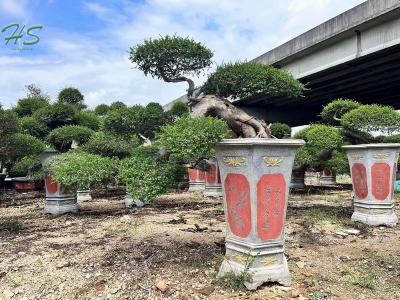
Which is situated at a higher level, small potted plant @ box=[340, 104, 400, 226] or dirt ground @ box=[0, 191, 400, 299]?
small potted plant @ box=[340, 104, 400, 226]

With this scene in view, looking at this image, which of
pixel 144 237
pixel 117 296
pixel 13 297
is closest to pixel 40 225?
pixel 144 237

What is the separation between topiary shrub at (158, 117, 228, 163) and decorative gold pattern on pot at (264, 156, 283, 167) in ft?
1.96

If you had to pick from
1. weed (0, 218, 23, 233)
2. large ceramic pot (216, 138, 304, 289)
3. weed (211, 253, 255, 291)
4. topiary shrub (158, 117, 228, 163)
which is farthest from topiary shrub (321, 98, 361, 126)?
weed (0, 218, 23, 233)

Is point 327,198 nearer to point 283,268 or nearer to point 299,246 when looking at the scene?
point 299,246

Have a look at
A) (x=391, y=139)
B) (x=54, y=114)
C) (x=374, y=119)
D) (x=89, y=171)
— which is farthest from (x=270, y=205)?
(x=54, y=114)

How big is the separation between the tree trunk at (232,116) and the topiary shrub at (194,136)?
738 millimetres

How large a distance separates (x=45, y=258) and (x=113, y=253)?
0.99 metres

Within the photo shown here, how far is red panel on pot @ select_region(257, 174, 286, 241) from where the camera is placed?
4.76m

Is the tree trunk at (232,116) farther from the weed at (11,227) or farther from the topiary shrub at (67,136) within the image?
the topiary shrub at (67,136)

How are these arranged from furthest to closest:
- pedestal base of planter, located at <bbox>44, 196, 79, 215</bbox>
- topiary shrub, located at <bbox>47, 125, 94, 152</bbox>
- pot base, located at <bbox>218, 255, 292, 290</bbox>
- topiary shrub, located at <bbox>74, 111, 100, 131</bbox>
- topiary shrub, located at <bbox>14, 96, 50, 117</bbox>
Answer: topiary shrub, located at <bbox>14, 96, 50, 117</bbox>, topiary shrub, located at <bbox>74, 111, 100, 131</bbox>, topiary shrub, located at <bbox>47, 125, 94, 152</bbox>, pedestal base of planter, located at <bbox>44, 196, 79, 215</bbox>, pot base, located at <bbox>218, 255, 292, 290</bbox>

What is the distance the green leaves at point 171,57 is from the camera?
5.61 m

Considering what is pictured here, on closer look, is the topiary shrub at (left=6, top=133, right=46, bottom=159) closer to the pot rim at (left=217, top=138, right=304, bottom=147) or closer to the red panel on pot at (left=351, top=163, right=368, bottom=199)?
the pot rim at (left=217, top=138, right=304, bottom=147)

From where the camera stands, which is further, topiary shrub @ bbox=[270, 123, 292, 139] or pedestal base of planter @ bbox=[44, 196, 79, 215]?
topiary shrub @ bbox=[270, 123, 292, 139]

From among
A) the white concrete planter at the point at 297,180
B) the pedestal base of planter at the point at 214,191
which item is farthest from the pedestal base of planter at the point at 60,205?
the white concrete planter at the point at 297,180
